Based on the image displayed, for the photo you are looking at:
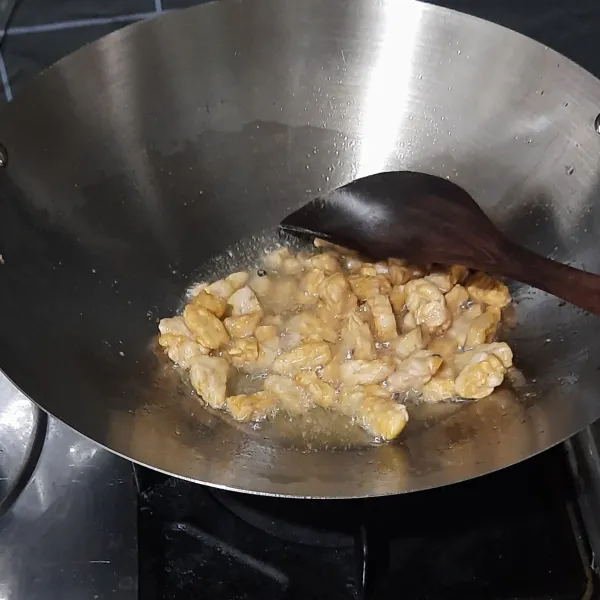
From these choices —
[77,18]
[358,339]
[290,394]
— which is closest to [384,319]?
[358,339]

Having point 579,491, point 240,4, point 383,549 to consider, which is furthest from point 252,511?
point 240,4

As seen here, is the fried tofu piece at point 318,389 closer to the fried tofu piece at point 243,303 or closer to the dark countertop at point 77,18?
the fried tofu piece at point 243,303

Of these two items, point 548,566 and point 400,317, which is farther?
point 400,317

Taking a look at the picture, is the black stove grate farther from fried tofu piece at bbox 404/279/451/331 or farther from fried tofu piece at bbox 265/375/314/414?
fried tofu piece at bbox 404/279/451/331

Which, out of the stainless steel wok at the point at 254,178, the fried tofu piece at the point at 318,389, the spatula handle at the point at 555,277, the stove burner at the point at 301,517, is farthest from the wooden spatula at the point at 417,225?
the stove burner at the point at 301,517

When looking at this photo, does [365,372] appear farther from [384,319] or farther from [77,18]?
[77,18]

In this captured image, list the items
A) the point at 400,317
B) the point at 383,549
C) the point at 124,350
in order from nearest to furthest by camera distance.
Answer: the point at 383,549
the point at 124,350
the point at 400,317

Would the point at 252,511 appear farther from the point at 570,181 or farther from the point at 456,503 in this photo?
the point at 570,181
